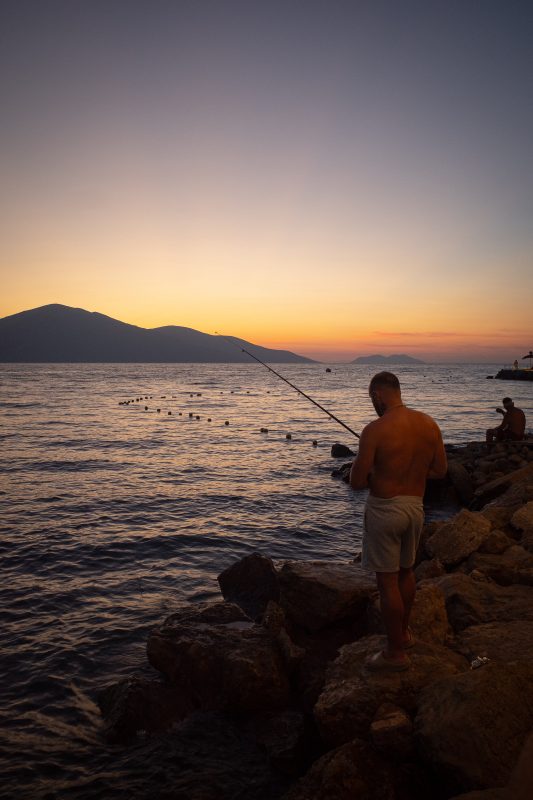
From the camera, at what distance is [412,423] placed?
15.7ft

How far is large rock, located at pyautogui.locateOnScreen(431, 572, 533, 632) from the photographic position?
20.2 feet

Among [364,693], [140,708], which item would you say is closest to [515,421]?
[364,693]

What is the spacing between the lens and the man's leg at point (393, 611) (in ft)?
15.8

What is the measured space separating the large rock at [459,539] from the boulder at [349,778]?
4.70 meters

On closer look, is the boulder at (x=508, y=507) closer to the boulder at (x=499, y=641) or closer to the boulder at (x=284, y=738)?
the boulder at (x=499, y=641)

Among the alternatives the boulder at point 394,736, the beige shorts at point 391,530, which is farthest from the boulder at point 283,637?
the beige shorts at point 391,530

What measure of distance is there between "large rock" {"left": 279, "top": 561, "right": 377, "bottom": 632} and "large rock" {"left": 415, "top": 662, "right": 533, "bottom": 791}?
2.55m

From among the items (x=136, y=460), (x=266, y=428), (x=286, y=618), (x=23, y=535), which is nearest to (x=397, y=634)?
(x=286, y=618)

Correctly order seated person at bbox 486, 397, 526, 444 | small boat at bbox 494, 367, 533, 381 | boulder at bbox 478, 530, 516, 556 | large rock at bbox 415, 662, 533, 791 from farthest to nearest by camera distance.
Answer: small boat at bbox 494, 367, 533, 381, seated person at bbox 486, 397, 526, 444, boulder at bbox 478, 530, 516, 556, large rock at bbox 415, 662, 533, 791

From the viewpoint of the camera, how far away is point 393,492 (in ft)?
15.5

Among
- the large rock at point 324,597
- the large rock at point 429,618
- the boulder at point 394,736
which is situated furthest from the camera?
the large rock at point 324,597

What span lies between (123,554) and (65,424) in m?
27.4

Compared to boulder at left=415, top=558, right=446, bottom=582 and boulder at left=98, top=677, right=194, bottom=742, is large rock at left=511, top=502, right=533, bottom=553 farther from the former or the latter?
boulder at left=98, top=677, right=194, bottom=742

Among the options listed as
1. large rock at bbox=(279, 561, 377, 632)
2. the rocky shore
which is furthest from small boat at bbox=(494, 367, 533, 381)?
large rock at bbox=(279, 561, 377, 632)
